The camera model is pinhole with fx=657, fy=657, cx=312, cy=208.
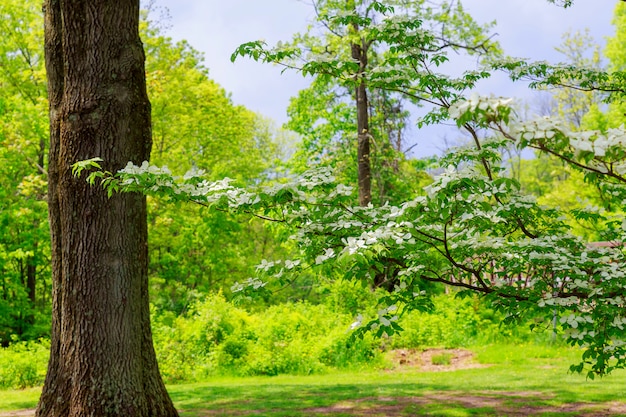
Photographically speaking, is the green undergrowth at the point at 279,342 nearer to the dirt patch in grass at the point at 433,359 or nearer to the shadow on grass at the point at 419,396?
the dirt patch in grass at the point at 433,359

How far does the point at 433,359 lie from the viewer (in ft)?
46.5

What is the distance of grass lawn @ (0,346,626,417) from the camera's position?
7.98 meters

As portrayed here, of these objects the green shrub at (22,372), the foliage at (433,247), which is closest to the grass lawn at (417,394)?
the green shrub at (22,372)

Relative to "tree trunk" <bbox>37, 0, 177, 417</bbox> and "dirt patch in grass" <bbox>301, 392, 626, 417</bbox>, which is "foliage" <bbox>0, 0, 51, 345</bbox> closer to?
"tree trunk" <bbox>37, 0, 177, 417</bbox>

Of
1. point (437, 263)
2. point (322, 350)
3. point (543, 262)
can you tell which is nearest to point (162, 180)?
point (437, 263)

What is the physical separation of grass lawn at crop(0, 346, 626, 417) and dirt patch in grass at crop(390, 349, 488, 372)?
45 centimetres

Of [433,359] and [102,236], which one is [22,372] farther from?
[102,236]

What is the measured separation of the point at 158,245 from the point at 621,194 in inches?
761

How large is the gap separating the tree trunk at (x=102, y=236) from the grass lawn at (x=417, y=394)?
7.15 feet

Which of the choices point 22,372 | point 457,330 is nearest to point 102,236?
point 22,372

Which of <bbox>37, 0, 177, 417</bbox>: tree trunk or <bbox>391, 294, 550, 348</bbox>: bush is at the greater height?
<bbox>37, 0, 177, 417</bbox>: tree trunk

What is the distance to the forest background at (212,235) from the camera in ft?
47.9

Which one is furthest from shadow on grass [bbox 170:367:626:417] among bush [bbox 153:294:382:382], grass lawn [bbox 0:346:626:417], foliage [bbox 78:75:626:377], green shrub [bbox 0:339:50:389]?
green shrub [bbox 0:339:50:389]

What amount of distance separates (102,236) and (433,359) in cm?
979
